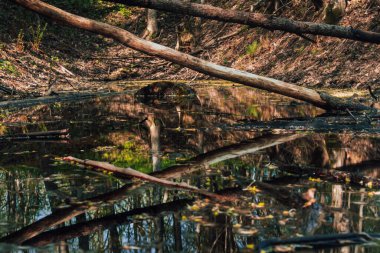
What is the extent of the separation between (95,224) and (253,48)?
61.0 feet

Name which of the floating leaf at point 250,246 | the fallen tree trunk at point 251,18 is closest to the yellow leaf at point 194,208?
the floating leaf at point 250,246

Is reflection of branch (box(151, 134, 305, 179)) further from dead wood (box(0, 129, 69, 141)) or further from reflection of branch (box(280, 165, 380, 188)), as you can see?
dead wood (box(0, 129, 69, 141))

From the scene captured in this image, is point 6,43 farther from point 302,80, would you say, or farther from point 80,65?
point 302,80

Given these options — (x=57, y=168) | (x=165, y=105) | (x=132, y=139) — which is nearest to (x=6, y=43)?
(x=165, y=105)

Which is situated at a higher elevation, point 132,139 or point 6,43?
point 6,43

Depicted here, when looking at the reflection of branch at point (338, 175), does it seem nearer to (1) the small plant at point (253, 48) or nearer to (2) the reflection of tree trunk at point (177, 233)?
(2) the reflection of tree trunk at point (177, 233)

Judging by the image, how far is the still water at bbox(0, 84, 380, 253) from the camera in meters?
3.67

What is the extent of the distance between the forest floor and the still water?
668 cm

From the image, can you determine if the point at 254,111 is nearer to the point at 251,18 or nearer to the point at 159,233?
the point at 251,18

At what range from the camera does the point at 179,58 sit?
27.7 feet

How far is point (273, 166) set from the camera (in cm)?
596

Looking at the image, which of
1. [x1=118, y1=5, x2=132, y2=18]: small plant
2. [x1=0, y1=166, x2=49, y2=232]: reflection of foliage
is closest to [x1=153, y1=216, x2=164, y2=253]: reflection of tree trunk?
[x1=0, y1=166, x2=49, y2=232]: reflection of foliage

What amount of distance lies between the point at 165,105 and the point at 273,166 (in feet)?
25.2

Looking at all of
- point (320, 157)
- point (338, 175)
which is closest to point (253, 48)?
point (320, 157)
